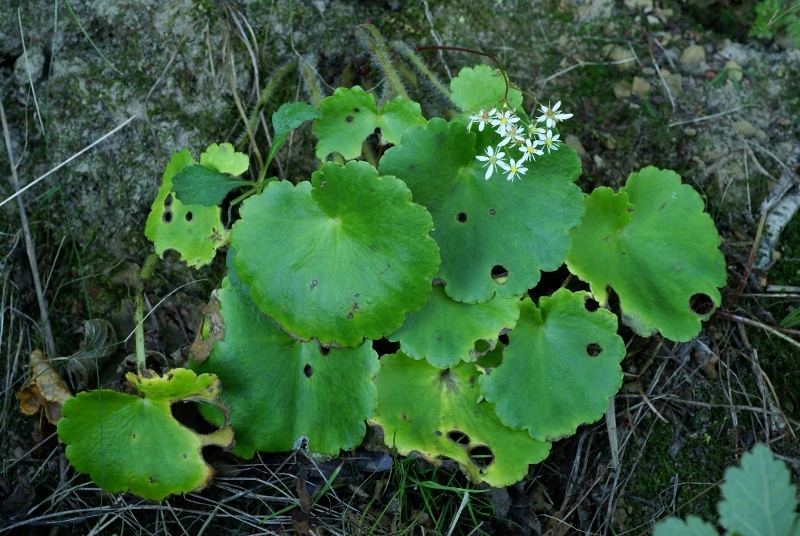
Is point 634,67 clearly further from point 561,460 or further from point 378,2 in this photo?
point 561,460

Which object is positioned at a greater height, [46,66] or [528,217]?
[46,66]

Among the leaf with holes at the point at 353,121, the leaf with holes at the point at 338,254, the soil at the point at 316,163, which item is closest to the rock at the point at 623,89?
the soil at the point at 316,163

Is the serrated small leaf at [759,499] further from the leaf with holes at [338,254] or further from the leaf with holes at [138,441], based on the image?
the leaf with holes at [138,441]

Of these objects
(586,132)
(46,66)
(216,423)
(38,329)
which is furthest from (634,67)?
(38,329)

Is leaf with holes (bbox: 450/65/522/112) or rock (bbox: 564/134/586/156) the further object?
rock (bbox: 564/134/586/156)

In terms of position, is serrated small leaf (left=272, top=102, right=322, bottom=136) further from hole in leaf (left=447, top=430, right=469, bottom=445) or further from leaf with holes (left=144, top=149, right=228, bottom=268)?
hole in leaf (left=447, top=430, right=469, bottom=445)

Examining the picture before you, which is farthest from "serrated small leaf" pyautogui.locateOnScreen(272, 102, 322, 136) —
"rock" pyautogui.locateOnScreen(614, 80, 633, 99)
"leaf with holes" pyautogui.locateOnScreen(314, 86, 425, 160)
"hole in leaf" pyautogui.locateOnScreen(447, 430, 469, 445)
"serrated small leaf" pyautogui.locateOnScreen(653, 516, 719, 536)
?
"serrated small leaf" pyautogui.locateOnScreen(653, 516, 719, 536)
